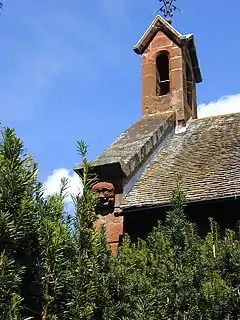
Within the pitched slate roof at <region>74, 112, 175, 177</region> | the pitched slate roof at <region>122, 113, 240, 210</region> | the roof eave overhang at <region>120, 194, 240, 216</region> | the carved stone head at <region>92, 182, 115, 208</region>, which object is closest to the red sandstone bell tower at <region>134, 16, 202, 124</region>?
the pitched slate roof at <region>74, 112, 175, 177</region>

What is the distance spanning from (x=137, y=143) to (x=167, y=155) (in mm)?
791

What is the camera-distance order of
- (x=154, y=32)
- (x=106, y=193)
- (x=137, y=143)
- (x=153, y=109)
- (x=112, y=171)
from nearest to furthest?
(x=106, y=193) → (x=112, y=171) → (x=137, y=143) → (x=153, y=109) → (x=154, y=32)

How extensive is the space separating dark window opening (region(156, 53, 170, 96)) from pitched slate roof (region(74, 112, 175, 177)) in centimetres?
126

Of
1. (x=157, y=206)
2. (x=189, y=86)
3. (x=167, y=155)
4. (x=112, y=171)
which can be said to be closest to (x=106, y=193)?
(x=112, y=171)

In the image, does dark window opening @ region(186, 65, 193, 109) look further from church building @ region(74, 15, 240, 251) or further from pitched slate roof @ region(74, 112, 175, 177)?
pitched slate roof @ region(74, 112, 175, 177)

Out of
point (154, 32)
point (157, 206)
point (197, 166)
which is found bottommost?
point (157, 206)

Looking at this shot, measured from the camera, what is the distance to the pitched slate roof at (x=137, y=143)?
10.9 metres

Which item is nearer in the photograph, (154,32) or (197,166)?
(197,166)

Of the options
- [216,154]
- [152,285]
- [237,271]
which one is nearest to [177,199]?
[152,285]

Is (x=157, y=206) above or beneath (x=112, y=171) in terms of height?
beneath

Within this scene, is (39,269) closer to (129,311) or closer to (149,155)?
(129,311)

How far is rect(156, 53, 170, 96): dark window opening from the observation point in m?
15.7

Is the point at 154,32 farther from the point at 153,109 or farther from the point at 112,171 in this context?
the point at 112,171

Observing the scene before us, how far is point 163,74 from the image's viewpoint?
52.9ft
